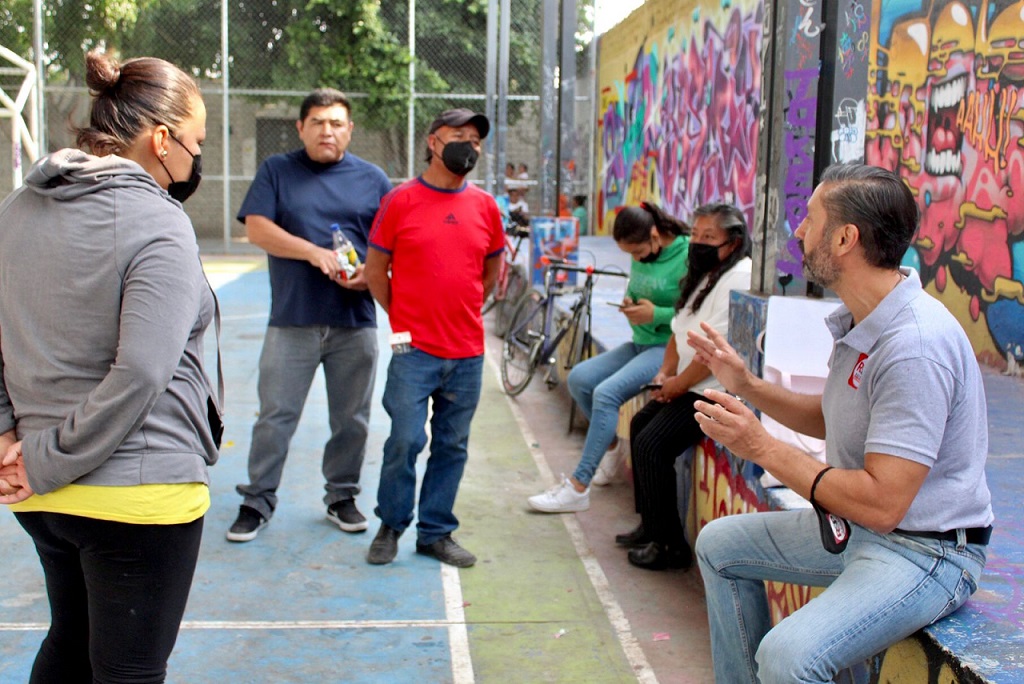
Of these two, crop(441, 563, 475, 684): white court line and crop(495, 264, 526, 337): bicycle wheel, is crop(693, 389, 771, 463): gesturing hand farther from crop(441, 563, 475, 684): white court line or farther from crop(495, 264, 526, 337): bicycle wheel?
crop(495, 264, 526, 337): bicycle wheel

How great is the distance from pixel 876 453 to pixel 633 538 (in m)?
2.84

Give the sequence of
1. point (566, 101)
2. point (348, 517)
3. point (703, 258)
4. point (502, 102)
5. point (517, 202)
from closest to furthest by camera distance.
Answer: point (703, 258)
point (348, 517)
point (566, 101)
point (502, 102)
point (517, 202)

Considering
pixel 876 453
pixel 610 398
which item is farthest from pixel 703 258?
pixel 876 453

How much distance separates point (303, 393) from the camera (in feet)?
17.0

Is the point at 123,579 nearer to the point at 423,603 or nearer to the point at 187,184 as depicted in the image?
the point at 187,184

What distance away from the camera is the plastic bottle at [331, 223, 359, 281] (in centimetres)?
489

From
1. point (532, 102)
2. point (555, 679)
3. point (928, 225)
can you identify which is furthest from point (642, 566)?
point (532, 102)

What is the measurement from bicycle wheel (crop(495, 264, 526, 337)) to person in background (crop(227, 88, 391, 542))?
19.7 ft

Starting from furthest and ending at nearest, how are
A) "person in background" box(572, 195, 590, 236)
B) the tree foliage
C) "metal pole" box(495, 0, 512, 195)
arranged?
the tree foliage < "person in background" box(572, 195, 590, 236) < "metal pole" box(495, 0, 512, 195)

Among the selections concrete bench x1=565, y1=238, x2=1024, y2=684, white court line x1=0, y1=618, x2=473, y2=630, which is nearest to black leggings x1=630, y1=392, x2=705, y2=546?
concrete bench x1=565, y1=238, x2=1024, y2=684

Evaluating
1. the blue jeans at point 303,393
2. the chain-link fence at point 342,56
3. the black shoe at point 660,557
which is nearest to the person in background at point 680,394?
the black shoe at point 660,557

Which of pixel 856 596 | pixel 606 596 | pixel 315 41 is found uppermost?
pixel 315 41

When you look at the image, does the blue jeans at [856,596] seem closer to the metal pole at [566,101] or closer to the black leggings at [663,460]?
the black leggings at [663,460]

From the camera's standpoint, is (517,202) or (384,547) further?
(517,202)
